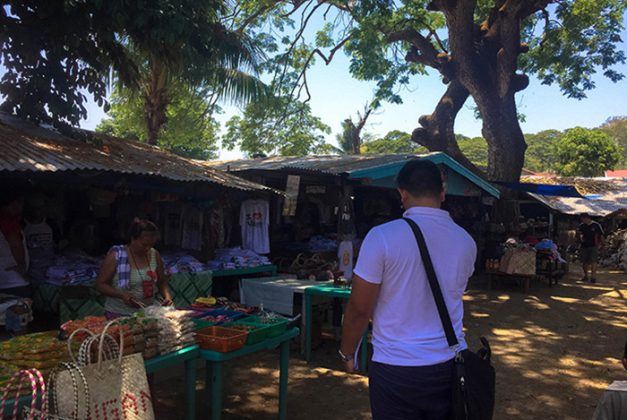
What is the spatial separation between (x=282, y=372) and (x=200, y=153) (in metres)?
34.5

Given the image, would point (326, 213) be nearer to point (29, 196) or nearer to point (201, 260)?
point (201, 260)

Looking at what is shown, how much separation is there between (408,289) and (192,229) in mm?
7078

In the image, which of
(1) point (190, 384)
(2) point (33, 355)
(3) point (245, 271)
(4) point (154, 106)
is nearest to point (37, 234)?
(3) point (245, 271)

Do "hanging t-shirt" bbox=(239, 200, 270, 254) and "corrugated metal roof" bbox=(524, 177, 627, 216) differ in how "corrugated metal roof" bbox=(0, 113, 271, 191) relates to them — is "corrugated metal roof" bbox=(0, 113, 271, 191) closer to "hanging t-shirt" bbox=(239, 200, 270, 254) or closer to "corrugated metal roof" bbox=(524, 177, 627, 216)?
"hanging t-shirt" bbox=(239, 200, 270, 254)

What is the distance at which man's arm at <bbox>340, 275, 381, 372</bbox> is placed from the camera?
6.97 ft

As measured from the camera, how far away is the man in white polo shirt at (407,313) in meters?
2.08

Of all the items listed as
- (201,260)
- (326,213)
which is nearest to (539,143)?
(326,213)

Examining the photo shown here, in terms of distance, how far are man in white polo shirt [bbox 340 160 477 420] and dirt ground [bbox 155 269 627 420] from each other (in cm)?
279

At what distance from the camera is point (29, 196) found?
7.27m

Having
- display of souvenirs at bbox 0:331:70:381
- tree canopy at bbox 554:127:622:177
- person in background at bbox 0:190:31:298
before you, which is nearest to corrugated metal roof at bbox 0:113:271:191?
person in background at bbox 0:190:31:298

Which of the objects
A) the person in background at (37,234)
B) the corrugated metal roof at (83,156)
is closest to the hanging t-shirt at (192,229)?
the corrugated metal roof at (83,156)

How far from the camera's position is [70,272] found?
665cm

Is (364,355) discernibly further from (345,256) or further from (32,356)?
(32,356)

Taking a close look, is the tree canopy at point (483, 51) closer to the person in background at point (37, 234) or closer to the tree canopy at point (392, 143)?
the person in background at point (37, 234)
